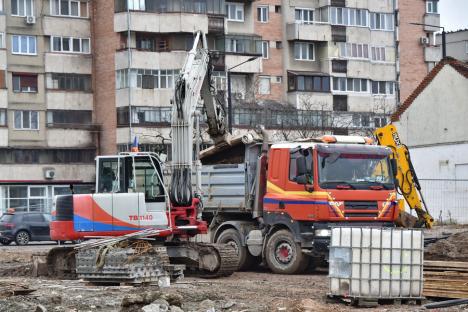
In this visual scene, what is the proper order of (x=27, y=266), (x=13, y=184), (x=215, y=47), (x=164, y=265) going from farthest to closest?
(x=215, y=47)
(x=13, y=184)
(x=27, y=266)
(x=164, y=265)

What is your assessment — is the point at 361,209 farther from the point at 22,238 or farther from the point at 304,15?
the point at 304,15

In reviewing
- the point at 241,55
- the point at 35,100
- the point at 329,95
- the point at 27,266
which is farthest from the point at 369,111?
the point at 27,266

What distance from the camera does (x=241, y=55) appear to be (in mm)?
73438

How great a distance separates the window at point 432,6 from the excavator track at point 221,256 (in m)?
68.7

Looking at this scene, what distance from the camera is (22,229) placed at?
4544 centimetres

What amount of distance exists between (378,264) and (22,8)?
55403mm

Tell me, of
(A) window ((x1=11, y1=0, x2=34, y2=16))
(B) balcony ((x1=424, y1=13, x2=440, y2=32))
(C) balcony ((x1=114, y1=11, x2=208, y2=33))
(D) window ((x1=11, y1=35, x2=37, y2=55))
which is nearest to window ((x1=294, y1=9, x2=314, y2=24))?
(C) balcony ((x1=114, y1=11, x2=208, y2=33))

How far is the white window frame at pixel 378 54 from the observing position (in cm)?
8194

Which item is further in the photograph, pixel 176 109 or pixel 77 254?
pixel 176 109

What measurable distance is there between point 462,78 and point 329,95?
34266 mm

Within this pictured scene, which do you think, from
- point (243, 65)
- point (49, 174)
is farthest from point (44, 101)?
point (243, 65)

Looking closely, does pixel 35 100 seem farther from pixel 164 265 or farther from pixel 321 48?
pixel 164 265

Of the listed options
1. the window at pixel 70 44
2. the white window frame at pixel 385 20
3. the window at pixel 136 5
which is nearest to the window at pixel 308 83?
the white window frame at pixel 385 20

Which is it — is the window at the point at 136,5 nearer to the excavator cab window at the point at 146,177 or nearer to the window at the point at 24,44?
the window at the point at 24,44
